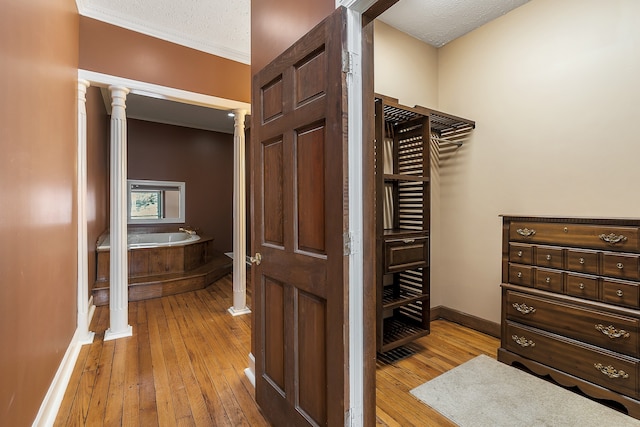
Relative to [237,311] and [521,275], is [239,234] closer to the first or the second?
[237,311]

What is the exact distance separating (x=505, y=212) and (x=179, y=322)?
11.5 ft

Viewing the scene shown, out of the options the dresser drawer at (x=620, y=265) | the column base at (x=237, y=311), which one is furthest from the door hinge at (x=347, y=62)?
the column base at (x=237, y=311)

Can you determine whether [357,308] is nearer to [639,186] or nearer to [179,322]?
[639,186]

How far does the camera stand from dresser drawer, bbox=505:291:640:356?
176 cm

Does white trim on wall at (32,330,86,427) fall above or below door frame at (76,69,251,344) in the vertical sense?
below

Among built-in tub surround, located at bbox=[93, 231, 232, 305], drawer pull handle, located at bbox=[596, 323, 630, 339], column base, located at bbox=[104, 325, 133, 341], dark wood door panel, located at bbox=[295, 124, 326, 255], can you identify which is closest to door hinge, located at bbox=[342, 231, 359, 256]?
dark wood door panel, located at bbox=[295, 124, 326, 255]

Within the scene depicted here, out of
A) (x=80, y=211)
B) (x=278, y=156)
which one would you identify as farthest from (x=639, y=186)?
(x=80, y=211)

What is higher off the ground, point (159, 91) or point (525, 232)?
point (159, 91)

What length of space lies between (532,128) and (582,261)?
125cm

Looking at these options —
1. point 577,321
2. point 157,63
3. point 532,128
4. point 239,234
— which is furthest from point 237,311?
point 532,128

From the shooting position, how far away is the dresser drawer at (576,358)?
176 centimetres

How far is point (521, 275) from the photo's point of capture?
7.36 ft

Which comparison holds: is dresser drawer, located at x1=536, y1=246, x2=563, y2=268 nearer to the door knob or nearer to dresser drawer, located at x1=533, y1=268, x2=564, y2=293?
dresser drawer, located at x1=533, y1=268, x2=564, y2=293

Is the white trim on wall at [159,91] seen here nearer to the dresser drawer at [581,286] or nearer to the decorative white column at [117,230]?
the decorative white column at [117,230]
